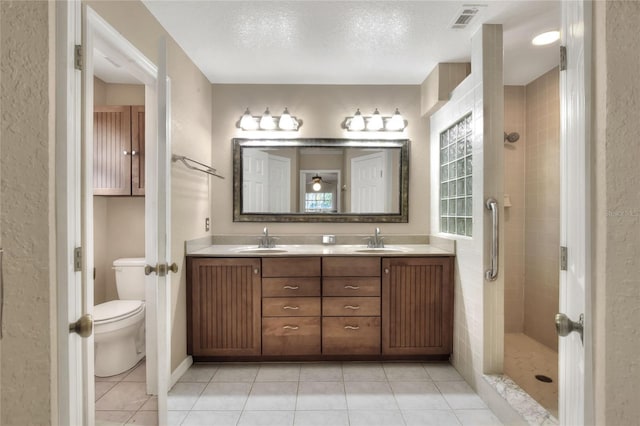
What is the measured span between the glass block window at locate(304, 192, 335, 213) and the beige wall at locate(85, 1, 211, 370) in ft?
2.94

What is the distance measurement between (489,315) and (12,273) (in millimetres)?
2185

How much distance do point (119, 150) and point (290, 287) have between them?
1.69 meters

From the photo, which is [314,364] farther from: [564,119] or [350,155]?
[564,119]

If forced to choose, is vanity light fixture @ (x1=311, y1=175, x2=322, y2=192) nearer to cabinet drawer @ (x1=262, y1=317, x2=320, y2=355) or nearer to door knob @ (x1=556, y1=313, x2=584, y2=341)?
cabinet drawer @ (x1=262, y1=317, x2=320, y2=355)

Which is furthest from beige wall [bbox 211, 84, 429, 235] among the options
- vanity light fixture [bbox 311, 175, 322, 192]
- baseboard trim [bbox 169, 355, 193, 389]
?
baseboard trim [bbox 169, 355, 193, 389]

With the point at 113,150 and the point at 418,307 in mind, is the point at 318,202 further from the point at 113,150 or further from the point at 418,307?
the point at 113,150

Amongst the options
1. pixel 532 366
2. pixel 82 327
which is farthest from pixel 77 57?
pixel 532 366

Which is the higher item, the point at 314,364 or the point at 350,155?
the point at 350,155

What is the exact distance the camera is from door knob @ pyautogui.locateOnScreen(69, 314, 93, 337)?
0.95m

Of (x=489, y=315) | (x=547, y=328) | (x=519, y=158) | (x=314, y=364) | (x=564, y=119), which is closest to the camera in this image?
(x=564, y=119)

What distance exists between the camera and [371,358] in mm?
2430

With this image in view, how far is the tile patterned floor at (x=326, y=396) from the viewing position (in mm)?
1781

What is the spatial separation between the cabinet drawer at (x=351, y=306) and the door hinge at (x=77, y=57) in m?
1.94

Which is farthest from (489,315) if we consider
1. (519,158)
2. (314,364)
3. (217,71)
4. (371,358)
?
(217,71)
